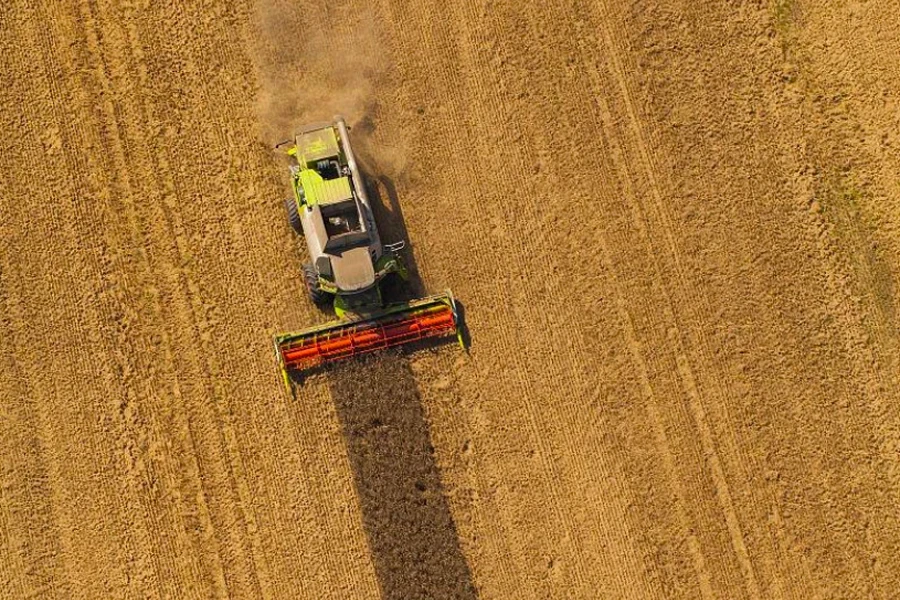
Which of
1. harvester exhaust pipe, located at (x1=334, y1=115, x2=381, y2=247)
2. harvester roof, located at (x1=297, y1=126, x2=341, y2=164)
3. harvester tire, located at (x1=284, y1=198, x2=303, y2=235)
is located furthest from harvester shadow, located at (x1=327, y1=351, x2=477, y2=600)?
harvester roof, located at (x1=297, y1=126, x2=341, y2=164)

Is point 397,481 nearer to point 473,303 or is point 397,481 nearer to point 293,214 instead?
point 473,303

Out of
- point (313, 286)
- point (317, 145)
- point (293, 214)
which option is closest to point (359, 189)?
point (317, 145)

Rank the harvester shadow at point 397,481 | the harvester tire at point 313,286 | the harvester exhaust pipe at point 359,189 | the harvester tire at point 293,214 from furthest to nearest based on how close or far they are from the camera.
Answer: the harvester shadow at point 397,481 < the harvester tire at point 293,214 < the harvester tire at point 313,286 < the harvester exhaust pipe at point 359,189

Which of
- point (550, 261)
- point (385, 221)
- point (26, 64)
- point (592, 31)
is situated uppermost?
point (26, 64)

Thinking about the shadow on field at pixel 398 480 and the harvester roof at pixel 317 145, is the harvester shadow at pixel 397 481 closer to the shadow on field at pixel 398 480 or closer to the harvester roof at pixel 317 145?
the shadow on field at pixel 398 480

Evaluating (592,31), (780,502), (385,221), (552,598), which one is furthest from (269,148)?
(780,502)

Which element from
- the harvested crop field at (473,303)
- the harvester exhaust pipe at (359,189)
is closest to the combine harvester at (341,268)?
the harvester exhaust pipe at (359,189)

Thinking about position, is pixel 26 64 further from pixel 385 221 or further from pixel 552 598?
pixel 552 598
